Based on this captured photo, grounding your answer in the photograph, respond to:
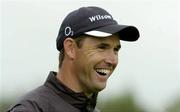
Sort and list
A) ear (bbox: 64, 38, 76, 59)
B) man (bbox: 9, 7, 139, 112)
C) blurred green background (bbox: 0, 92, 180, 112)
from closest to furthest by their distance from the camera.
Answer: man (bbox: 9, 7, 139, 112)
ear (bbox: 64, 38, 76, 59)
blurred green background (bbox: 0, 92, 180, 112)

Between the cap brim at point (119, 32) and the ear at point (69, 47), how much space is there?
142 millimetres

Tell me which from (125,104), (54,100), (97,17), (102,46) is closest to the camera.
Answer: (54,100)

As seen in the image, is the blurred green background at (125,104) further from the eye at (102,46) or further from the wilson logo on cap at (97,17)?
the eye at (102,46)

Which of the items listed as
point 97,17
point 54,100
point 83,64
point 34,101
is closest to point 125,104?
point 97,17

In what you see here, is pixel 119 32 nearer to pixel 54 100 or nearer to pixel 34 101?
pixel 54 100

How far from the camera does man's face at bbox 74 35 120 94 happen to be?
18.7 feet

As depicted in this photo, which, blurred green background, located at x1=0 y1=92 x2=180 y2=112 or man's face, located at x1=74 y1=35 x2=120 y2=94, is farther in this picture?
blurred green background, located at x1=0 y1=92 x2=180 y2=112

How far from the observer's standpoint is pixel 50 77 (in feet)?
18.9

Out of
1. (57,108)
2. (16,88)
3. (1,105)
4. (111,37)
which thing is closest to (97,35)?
(111,37)

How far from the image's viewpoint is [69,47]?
5.79m

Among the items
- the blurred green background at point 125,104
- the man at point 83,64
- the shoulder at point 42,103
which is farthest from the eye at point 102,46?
the blurred green background at point 125,104

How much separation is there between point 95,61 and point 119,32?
0.28m

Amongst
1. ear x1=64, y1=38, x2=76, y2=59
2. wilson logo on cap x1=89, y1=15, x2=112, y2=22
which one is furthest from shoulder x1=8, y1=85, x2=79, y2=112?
wilson logo on cap x1=89, y1=15, x2=112, y2=22

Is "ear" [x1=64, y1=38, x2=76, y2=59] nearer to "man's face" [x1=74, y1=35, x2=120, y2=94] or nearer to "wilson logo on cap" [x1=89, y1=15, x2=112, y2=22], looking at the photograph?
"man's face" [x1=74, y1=35, x2=120, y2=94]
